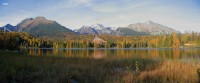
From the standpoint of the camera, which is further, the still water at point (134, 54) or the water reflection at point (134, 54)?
the water reflection at point (134, 54)

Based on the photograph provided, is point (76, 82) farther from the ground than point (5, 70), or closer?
closer

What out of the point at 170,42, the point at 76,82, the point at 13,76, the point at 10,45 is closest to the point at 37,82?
the point at 13,76

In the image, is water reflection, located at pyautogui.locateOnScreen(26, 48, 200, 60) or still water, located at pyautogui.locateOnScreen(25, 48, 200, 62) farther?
water reflection, located at pyautogui.locateOnScreen(26, 48, 200, 60)

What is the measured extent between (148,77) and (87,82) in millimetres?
4565

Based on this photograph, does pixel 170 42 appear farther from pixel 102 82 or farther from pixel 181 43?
pixel 102 82

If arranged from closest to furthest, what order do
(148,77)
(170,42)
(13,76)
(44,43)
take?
(13,76) → (148,77) → (170,42) → (44,43)

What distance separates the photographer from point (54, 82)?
12.6m

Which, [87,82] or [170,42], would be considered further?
[170,42]

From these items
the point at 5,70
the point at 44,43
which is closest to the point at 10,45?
the point at 5,70

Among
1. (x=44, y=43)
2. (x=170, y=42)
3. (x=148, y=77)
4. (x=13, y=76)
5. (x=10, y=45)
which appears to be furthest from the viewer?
(x=44, y=43)

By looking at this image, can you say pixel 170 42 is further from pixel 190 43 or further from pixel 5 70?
pixel 5 70

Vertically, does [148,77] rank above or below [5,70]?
below

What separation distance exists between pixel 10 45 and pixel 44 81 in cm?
5290

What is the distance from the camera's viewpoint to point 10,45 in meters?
61.2
